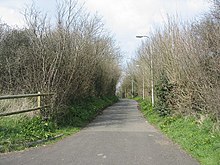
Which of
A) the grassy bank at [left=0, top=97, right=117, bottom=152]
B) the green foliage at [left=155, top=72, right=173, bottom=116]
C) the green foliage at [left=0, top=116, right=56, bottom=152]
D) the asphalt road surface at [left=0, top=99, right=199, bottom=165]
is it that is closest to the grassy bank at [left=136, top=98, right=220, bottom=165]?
the asphalt road surface at [left=0, top=99, right=199, bottom=165]

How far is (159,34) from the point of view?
2491 cm

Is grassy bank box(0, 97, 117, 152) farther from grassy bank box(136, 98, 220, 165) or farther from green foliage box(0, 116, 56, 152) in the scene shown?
grassy bank box(136, 98, 220, 165)

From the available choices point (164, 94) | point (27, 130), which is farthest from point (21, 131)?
point (164, 94)

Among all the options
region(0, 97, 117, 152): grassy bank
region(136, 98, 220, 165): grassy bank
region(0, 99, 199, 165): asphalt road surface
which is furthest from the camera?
region(0, 97, 117, 152): grassy bank

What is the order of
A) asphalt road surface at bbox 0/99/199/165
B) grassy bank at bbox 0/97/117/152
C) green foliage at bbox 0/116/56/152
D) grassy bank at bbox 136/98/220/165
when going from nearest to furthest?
asphalt road surface at bbox 0/99/199/165
grassy bank at bbox 136/98/220/165
green foliage at bbox 0/116/56/152
grassy bank at bbox 0/97/117/152

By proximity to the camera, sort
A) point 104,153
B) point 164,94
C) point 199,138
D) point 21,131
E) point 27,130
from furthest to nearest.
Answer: point 164,94
point 27,130
point 21,131
point 199,138
point 104,153

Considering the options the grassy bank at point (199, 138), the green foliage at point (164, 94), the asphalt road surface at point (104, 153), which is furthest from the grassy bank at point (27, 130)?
the green foliage at point (164, 94)

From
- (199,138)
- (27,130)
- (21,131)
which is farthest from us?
(27,130)

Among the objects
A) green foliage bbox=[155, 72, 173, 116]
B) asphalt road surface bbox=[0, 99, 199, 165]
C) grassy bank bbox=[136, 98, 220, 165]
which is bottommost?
asphalt road surface bbox=[0, 99, 199, 165]

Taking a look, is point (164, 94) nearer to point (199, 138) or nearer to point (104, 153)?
point (199, 138)

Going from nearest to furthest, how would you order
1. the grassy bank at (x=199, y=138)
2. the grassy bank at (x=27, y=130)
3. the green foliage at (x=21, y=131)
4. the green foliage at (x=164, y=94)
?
1. the grassy bank at (x=199, y=138)
2. the green foliage at (x=21, y=131)
3. the grassy bank at (x=27, y=130)
4. the green foliage at (x=164, y=94)

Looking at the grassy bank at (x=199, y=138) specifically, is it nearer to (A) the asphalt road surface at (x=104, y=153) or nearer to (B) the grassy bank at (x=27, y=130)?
(A) the asphalt road surface at (x=104, y=153)

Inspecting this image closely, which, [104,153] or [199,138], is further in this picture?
[199,138]

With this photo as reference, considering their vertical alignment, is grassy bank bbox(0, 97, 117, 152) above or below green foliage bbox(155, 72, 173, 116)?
below
